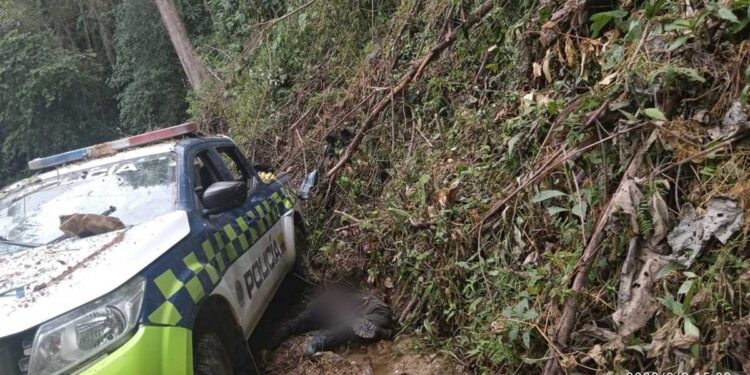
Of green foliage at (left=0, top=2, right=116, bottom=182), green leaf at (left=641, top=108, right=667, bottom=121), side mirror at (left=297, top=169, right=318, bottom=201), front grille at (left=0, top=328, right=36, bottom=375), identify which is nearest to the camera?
front grille at (left=0, top=328, right=36, bottom=375)

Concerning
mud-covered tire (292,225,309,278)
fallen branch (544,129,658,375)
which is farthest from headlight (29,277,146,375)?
mud-covered tire (292,225,309,278)

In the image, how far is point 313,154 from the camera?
6309 mm

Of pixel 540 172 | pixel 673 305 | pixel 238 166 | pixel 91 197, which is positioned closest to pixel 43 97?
pixel 238 166

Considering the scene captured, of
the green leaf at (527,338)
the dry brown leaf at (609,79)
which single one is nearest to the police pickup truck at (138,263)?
the green leaf at (527,338)

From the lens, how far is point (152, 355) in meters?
2.04

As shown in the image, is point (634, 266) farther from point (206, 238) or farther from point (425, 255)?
point (206, 238)

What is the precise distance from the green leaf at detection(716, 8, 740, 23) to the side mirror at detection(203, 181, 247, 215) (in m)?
2.49

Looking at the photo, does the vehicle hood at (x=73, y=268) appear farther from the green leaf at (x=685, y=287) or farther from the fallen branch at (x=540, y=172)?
the green leaf at (x=685, y=287)

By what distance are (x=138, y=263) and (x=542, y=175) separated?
2.05m

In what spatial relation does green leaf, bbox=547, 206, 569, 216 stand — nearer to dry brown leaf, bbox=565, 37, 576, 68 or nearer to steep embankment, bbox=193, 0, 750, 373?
steep embankment, bbox=193, 0, 750, 373

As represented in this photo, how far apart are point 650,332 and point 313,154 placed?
181 inches

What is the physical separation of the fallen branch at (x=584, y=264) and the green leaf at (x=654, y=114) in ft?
0.20

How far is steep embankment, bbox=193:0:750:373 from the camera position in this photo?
2.18 m

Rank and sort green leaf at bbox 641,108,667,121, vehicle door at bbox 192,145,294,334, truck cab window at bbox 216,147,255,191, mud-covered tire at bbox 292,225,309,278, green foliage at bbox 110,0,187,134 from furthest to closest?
green foliage at bbox 110,0,187,134 → mud-covered tire at bbox 292,225,309,278 → truck cab window at bbox 216,147,255,191 → vehicle door at bbox 192,145,294,334 → green leaf at bbox 641,108,667,121
